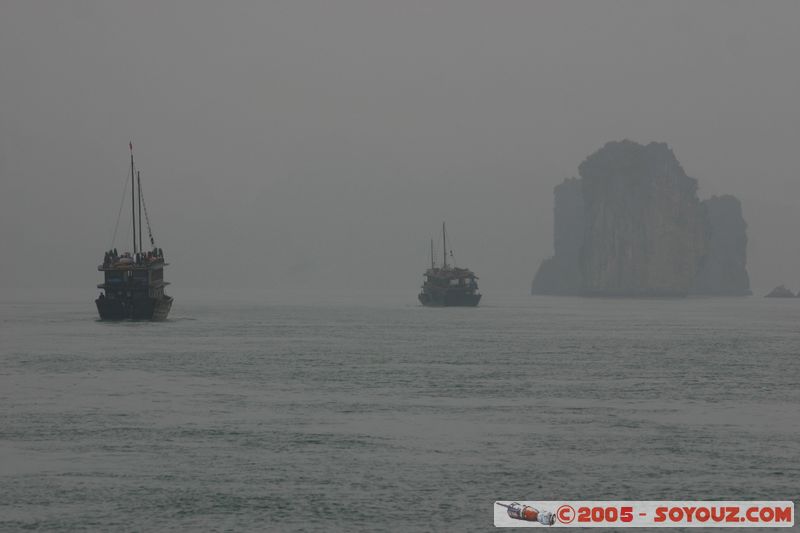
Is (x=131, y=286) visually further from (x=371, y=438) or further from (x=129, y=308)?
(x=371, y=438)

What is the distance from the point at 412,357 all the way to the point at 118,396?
29.7 metres

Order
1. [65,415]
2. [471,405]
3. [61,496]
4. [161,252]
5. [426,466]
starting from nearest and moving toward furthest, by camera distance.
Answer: [61,496], [426,466], [65,415], [471,405], [161,252]

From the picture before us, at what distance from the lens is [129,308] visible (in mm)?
128500

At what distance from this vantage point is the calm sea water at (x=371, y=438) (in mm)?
25141

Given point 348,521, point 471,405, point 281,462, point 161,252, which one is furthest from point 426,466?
point 161,252

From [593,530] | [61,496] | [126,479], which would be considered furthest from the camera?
[126,479]

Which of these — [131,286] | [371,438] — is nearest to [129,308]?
[131,286]

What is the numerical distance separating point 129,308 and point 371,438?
98784mm

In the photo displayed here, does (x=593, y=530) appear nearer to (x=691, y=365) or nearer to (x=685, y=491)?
(x=685, y=491)

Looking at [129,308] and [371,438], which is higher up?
[129,308]

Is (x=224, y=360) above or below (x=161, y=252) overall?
below

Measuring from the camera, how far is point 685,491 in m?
26.3

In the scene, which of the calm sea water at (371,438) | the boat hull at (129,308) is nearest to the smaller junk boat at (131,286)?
the boat hull at (129,308)

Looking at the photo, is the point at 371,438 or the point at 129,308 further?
the point at 129,308
